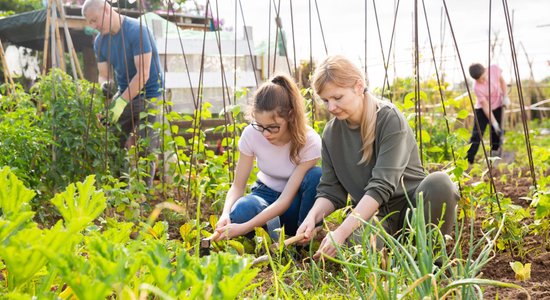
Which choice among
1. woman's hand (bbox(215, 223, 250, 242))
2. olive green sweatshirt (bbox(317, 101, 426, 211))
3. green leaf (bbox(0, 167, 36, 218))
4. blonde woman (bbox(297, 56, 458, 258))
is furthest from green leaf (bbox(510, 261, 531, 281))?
green leaf (bbox(0, 167, 36, 218))

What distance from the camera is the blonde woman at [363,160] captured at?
2.34 m

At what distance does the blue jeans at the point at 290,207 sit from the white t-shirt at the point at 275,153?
2.2 inches

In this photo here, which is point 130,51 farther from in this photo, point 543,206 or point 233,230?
point 543,206

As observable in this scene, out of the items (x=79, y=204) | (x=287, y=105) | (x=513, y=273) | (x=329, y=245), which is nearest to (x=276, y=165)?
Answer: (x=287, y=105)

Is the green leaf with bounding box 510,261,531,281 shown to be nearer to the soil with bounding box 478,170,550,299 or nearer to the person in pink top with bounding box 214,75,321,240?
the soil with bounding box 478,170,550,299

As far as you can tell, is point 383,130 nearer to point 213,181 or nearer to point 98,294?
point 213,181

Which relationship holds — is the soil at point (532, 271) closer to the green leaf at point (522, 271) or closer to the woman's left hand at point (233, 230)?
the green leaf at point (522, 271)

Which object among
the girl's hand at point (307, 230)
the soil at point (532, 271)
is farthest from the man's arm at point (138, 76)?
the soil at point (532, 271)

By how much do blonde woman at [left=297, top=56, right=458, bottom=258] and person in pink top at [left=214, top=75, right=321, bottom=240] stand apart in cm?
14

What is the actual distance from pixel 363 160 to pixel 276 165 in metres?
0.49

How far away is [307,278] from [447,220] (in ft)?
2.15

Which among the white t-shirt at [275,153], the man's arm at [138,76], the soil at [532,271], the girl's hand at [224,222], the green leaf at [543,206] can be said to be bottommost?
the soil at [532,271]

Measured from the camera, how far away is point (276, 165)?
288 cm

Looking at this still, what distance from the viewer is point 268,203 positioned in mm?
2916
